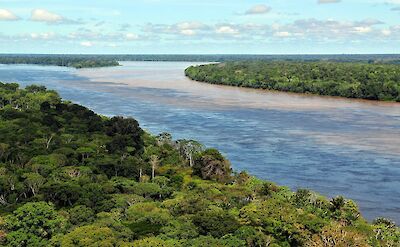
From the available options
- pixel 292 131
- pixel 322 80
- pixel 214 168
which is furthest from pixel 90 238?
pixel 322 80

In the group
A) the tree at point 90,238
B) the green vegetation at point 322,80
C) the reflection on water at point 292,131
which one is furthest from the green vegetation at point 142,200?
the green vegetation at point 322,80

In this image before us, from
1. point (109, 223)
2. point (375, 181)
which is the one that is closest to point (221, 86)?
point (375, 181)

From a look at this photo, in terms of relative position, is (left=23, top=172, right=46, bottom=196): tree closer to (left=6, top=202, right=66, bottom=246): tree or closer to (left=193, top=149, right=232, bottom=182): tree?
(left=6, top=202, right=66, bottom=246): tree

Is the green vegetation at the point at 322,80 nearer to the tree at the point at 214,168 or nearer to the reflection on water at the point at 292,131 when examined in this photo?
the reflection on water at the point at 292,131

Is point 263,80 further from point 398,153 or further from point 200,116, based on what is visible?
point 398,153

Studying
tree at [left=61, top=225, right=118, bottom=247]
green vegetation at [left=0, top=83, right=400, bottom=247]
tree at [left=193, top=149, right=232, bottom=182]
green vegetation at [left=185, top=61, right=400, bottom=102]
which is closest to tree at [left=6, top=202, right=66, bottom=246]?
green vegetation at [left=0, top=83, right=400, bottom=247]

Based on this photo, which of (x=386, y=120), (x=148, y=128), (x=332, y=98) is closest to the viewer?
(x=148, y=128)
